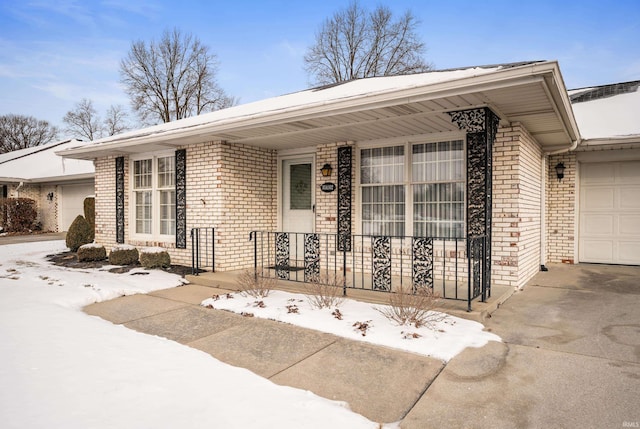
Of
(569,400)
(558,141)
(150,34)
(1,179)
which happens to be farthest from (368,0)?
(569,400)

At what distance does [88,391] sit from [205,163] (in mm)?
5166

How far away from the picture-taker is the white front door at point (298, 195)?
25.0 feet

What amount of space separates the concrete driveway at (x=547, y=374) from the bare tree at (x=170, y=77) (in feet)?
74.9

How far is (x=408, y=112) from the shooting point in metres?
4.95

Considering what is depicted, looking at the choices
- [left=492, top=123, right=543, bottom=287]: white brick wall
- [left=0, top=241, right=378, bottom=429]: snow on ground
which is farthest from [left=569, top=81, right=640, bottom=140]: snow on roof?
[left=0, top=241, right=378, bottom=429]: snow on ground

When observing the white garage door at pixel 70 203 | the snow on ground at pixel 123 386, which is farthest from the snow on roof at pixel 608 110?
the white garage door at pixel 70 203

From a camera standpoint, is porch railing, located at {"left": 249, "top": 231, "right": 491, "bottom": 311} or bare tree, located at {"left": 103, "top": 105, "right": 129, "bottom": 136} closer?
porch railing, located at {"left": 249, "top": 231, "right": 491, "bottom": 311}

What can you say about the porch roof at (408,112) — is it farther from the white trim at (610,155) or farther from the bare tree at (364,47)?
the bare tree at (364,47)

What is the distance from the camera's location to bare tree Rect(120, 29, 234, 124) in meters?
23.6

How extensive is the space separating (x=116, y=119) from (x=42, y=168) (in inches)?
452

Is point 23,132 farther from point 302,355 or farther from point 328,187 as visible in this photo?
point 302,355

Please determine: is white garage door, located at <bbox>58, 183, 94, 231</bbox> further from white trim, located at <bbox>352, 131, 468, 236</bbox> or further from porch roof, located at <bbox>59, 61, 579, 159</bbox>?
white trim, located at <bbox>352, 131, 468, 236</bbox>

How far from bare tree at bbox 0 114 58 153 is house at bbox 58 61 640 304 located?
104ft

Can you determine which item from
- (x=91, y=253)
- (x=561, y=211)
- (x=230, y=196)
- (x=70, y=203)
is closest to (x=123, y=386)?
(x=230, y=196)
